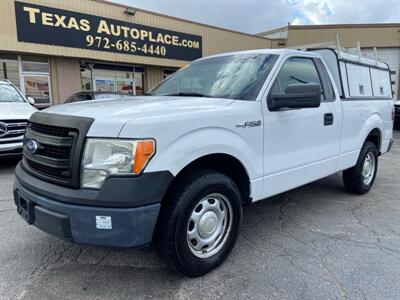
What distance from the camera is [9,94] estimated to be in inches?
305

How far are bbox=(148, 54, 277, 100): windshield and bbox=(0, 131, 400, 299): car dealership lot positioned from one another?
1505mm

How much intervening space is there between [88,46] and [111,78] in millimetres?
2405

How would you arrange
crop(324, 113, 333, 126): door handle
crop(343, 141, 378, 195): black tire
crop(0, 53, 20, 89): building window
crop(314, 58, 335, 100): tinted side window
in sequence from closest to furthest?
1. crop(324, 113, 333, 126): door handle
2. crop(314, 58, 335, 100): tinted side window
3. crop(343, 141, 378, 195): black tire
4. crop(0, 53, 20, 89): building window

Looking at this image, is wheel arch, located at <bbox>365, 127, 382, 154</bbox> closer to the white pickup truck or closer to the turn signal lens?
the white pickup truck

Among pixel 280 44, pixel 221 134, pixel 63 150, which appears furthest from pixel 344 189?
pixel 280 44

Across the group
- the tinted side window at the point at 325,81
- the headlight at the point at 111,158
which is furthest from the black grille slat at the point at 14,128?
the tinted side window at the point at 325,81

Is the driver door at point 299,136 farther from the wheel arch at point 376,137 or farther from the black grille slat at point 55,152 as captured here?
the black grille slat at point 55,152

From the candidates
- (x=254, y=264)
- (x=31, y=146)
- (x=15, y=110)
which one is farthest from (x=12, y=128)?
(x=254, y=264)

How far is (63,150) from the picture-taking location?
7.97 feet

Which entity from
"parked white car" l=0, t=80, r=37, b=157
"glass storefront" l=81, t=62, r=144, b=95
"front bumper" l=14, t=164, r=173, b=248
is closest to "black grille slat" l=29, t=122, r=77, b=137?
"front bumper" l=14, t=164, r=173, b=248

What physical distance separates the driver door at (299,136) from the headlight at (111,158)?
1339 mm

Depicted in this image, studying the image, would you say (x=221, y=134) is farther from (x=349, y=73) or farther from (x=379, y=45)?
(x=379, y=45)

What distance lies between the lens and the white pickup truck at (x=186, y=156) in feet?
7.48

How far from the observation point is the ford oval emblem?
2703 millimetres
